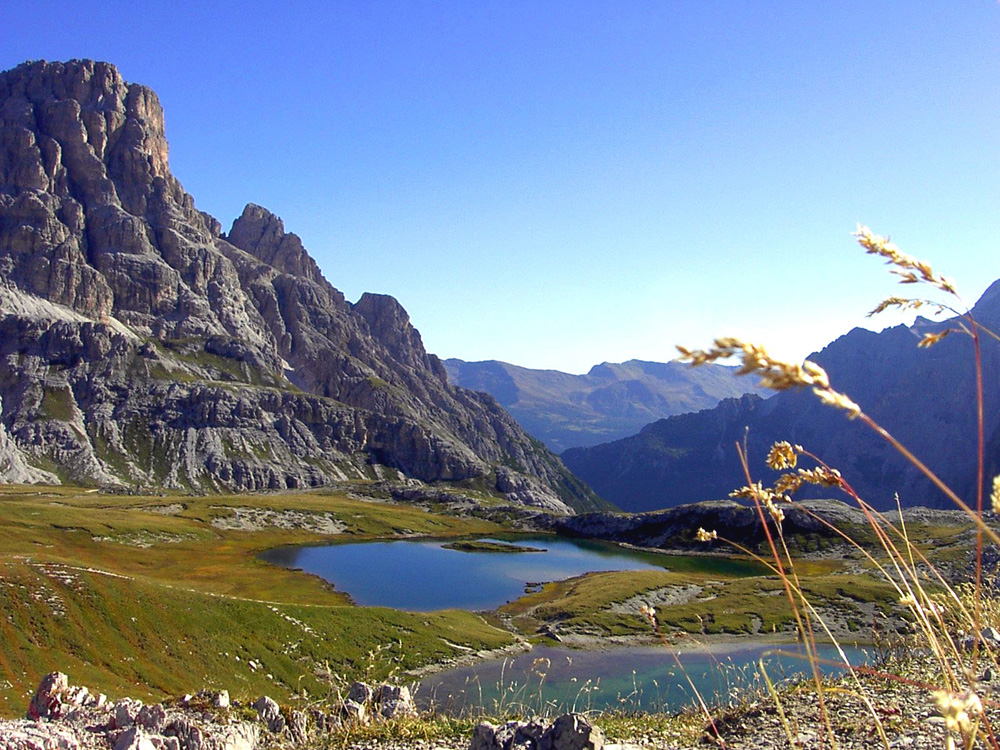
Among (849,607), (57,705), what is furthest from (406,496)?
(57,705)

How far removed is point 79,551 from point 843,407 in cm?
9628

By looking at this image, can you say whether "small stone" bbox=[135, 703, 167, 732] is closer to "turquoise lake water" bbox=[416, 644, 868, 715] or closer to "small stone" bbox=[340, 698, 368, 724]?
"small stone" bbox=[340, 698, 368, 724]

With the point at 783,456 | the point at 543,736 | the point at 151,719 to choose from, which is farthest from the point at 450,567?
the point at 783,456

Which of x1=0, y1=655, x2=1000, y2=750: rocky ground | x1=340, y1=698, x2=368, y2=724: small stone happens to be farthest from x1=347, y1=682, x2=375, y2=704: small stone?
x1=340, y1=698, x2=368, y2=724: small stone

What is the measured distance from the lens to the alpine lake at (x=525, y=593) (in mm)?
38438

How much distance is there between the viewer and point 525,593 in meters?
85.1

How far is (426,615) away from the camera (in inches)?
2382

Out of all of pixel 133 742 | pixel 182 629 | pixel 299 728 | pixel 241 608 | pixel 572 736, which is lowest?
pixel 241 608

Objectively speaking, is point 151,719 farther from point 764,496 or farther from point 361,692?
point 764,496

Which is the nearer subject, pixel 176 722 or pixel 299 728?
pixel 299 728

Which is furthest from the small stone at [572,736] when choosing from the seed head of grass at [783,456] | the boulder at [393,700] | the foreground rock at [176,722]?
the seed head of grass at [783,456]

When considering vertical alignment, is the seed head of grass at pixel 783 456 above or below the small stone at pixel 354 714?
above

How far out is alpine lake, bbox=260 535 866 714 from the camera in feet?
126

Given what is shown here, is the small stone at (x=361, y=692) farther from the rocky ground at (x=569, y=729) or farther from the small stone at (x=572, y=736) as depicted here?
the small stone at (x=572, y=736)
